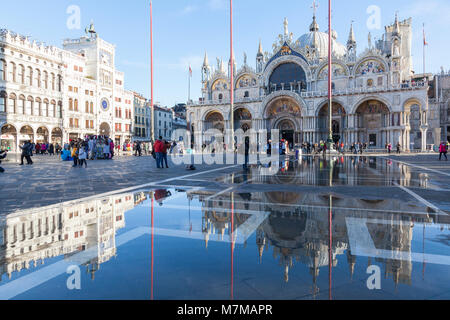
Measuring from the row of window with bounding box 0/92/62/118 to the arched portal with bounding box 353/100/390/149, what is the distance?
41.4m

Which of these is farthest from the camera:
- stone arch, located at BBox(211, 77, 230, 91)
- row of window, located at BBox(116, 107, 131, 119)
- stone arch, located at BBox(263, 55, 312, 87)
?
row of window, located at BBox(116, 107, 131, 119)

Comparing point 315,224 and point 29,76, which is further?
point 29,76

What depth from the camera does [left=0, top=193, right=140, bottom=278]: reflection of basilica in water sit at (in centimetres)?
350

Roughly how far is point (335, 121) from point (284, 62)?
38.9ft

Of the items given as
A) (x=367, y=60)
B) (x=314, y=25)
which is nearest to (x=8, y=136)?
(x=367, y=60)

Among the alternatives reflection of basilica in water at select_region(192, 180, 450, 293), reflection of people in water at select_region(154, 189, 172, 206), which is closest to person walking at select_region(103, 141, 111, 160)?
reflection of people in water at select_region(154, 189, 172, 206)

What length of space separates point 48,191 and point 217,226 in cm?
566

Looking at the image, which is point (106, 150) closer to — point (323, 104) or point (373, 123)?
point (323, 104)

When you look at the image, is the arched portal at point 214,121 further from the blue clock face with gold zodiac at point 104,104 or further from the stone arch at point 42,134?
the stone arch at point 42,134

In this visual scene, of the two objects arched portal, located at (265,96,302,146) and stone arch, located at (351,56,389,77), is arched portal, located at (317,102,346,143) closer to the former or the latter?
arched portal, located at (265,96,302,146)

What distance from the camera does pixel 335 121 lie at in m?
43.8

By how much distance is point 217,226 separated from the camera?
4.90 metres
